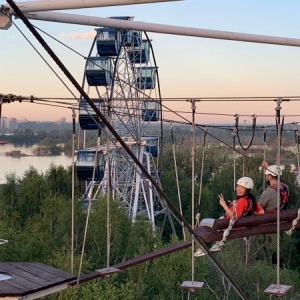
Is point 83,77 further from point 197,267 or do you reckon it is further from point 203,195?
point 203,195

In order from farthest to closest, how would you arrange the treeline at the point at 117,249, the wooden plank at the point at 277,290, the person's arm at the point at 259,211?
the treeline at the point at 117,249 < the person's arm at the point at 259,211 < the wooden plank at the point at 277,290

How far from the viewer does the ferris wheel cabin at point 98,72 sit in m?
17.0

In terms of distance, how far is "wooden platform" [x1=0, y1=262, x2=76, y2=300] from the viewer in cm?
411

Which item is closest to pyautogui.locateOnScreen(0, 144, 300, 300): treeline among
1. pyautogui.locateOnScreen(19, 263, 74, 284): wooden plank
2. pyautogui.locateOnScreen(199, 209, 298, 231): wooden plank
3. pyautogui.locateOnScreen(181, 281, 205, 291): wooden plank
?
pyautogui.locateOnScreen(199, 209, 298, 231): wooden plank

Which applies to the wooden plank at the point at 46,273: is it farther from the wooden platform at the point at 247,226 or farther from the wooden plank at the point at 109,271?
the wooden platform at the point at 247,226

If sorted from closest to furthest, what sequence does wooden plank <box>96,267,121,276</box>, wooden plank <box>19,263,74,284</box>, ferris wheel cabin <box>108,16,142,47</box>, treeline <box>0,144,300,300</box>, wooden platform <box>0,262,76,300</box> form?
wooden platform <box>0,262,76,300</box> < wooden plank <box>19,263,74,284</box> < wooden plank <box>96,267,121,276</box> < treeline <box>0,144,300,300</box> < ferris wheel cabin <box>108,16,142,47</box>

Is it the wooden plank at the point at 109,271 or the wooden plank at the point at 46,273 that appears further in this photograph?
the wooden plank at the point at 109,271

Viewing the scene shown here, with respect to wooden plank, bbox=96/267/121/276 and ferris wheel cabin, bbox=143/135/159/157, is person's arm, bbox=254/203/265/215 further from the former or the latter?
ferris wheel cabin, bbox=143/135/159/157

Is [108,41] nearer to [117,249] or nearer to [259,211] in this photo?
[117,249]

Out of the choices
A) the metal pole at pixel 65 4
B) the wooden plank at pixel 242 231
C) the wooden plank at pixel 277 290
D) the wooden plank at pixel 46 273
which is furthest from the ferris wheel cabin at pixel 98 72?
the metal pole at pixel 65 4

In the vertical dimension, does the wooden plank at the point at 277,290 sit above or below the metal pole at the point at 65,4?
below

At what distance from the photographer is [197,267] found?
647 inches

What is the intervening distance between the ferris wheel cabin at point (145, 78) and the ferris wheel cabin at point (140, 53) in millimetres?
260

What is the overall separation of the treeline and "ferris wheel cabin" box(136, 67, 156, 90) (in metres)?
3.44
